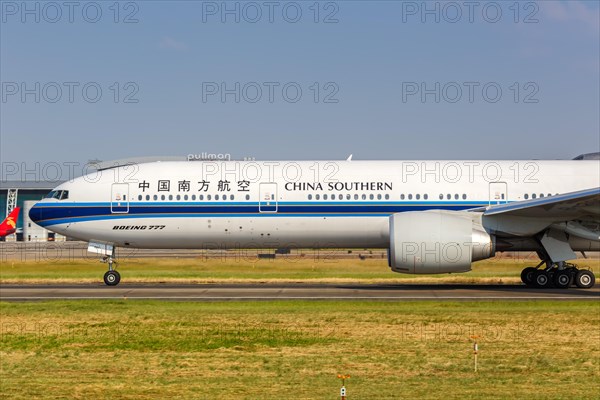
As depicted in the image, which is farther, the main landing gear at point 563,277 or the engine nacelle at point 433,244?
the main landing gear at point 563,277

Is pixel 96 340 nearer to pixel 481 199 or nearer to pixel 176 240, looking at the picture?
pixel 176 240

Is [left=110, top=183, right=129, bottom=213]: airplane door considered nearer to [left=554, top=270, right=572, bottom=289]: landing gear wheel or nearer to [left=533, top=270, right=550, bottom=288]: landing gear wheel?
[left=533, top=270, right=550, bottom=288]: landing gear wheel

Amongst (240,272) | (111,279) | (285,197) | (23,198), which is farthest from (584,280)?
(23,198)

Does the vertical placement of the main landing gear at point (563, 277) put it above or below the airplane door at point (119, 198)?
below

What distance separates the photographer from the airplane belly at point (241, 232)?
29906 millimetres

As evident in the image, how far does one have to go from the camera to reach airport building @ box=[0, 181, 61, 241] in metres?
108

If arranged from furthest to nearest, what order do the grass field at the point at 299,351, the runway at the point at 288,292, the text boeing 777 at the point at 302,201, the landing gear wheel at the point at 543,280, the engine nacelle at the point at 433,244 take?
the text boeing 777 at the point at 302,201 < the landing gear wheel at the point at 543,280 < the engine nacelle at the point at 433,244 < the runway at the point at 288,292 < the grass field at the point at 299,351

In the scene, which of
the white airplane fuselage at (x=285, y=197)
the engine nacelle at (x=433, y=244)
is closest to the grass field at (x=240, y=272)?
the white airplane fuselage at (x=285, y=197)

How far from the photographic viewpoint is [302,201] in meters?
30.1

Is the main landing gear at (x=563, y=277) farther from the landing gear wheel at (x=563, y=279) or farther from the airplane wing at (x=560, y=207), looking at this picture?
the airplane wing at (x=560, y=207)

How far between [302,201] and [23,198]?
10366 cm

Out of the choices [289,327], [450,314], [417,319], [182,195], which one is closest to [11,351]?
[289,327]

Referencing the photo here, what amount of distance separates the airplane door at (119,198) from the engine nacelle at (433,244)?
10.9 metres

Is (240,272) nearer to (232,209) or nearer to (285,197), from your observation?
(232,209)
